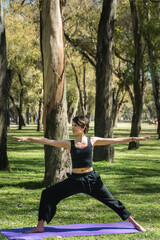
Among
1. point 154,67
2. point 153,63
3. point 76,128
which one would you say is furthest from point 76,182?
point 154,67

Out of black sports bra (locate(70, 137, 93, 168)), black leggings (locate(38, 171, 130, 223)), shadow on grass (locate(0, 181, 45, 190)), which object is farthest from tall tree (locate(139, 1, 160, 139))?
black leggings (locate(38, 171, 130, 223))

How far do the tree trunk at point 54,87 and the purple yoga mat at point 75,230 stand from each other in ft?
10.0

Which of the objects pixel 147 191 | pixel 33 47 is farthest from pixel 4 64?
pixel 33 47

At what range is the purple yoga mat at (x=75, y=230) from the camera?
5302 millimetres

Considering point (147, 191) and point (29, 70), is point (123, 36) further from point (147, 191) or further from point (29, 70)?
point (147, 191)

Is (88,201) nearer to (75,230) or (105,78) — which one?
(75,230)

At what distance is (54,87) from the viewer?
893cm

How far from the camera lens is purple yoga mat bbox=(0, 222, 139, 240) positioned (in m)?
5.30

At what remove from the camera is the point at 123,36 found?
29.1 m

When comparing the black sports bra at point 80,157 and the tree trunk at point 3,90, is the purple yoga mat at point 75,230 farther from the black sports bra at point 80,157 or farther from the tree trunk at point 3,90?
the tree trunk at point 3,90

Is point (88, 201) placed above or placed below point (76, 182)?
below

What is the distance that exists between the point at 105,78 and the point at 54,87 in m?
5.34

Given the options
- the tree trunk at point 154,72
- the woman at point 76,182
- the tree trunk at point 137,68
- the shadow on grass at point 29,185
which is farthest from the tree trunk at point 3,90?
the tree trunk at point 154,72

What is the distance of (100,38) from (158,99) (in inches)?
613
